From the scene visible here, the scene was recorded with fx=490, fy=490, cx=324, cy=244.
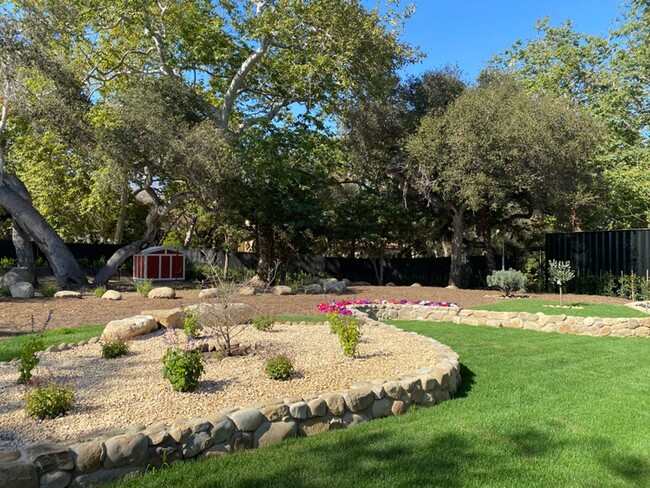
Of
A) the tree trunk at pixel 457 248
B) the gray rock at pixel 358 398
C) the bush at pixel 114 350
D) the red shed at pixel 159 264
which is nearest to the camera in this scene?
the gray rock at pixel 358 398

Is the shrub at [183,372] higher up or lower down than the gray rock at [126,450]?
higher up

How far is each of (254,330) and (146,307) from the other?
15.9ft

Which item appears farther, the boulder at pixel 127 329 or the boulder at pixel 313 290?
the boulder at pixel 313 290

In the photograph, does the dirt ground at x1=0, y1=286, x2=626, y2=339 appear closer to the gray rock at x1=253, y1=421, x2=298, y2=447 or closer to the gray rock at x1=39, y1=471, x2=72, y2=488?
the gray rock at x1=253, y1=421, x2=298, y2=447

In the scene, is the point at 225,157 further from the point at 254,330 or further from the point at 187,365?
the point at 187,365

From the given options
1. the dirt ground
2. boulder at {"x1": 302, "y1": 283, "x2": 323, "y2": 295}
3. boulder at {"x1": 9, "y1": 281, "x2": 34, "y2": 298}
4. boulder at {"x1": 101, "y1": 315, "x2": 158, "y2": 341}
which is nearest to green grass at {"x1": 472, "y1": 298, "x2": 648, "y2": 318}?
the dirt ground

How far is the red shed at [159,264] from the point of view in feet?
68.8

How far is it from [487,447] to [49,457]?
9.45 feet

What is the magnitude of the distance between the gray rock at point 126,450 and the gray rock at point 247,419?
0.65 meters

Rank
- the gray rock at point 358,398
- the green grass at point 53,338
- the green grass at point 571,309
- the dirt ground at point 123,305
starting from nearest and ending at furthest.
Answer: the gray rock at point 358,398 < the green grass at point 53,338 < the dirt ground at point 123,305 < the green grass at point 571,309

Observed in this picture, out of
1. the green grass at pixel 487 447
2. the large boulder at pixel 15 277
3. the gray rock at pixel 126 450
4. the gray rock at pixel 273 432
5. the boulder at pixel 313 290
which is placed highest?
the large boulder at pixel 15 277

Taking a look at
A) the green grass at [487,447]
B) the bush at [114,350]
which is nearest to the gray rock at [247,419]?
the green grass at [487,447]

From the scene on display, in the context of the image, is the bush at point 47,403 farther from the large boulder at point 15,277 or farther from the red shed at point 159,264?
the red shed at point 159,264

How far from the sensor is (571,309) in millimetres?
10836
